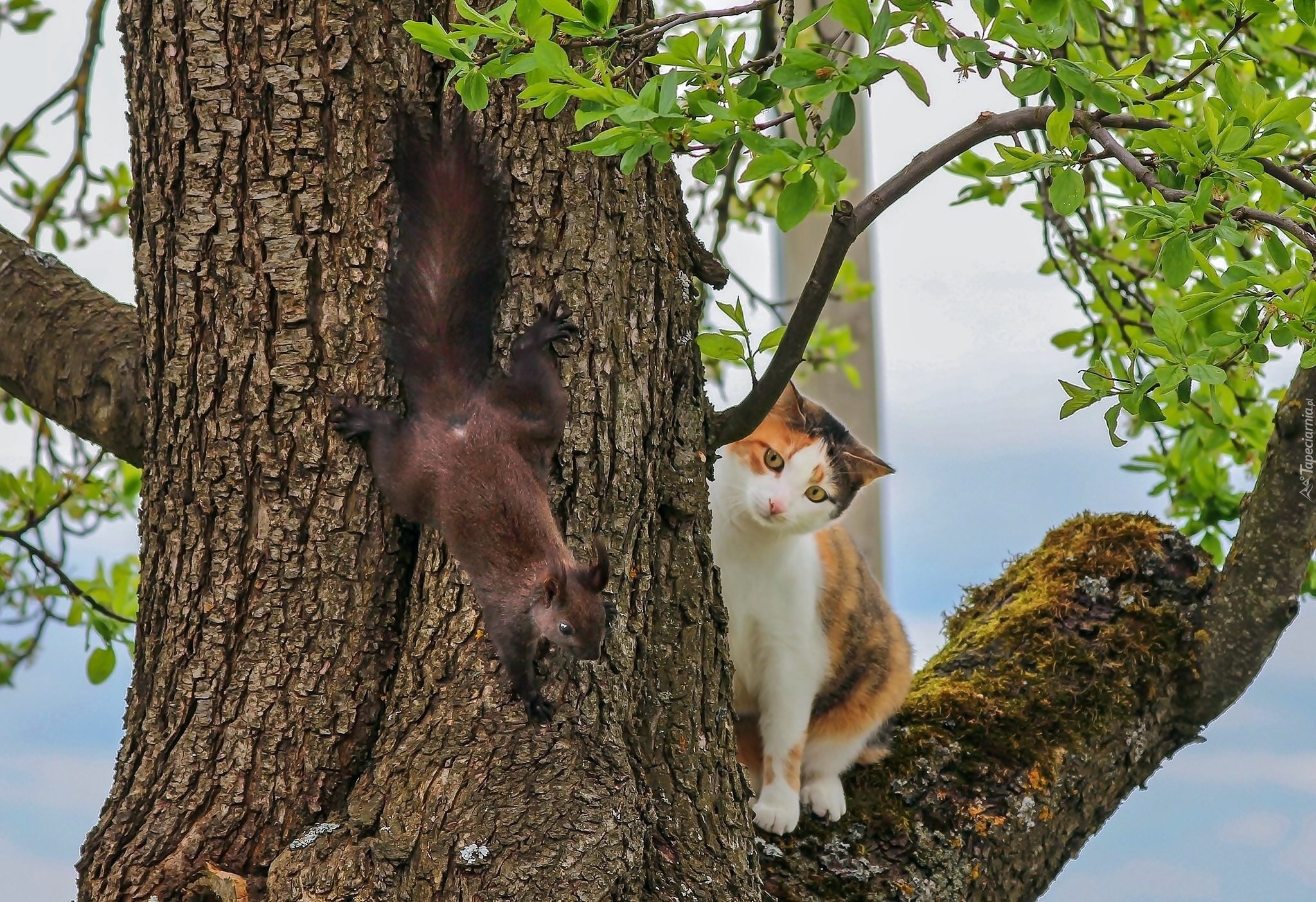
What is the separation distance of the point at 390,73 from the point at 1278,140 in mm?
1180

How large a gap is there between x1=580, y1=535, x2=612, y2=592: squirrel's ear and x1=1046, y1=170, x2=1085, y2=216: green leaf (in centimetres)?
68

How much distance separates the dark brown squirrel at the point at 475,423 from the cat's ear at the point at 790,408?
99cm

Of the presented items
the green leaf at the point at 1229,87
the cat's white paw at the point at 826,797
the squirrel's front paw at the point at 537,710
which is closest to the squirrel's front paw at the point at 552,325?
the squirrel's front paw at the point at 537,710

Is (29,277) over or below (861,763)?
over

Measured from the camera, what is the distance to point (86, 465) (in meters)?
3.40

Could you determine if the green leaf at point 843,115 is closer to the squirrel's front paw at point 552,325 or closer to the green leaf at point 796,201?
the green leaf at point 796,201

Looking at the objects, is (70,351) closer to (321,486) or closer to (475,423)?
(321,486)

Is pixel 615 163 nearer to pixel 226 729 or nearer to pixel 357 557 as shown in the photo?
pixel 357 557

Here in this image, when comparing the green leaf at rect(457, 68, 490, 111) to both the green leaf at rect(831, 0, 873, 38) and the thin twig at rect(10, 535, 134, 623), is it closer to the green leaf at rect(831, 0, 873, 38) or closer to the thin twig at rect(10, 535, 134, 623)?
the green leaf at rect(831, 0, 873, 38)

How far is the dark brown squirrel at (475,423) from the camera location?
160cm

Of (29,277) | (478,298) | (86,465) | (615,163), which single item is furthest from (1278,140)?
(86,465)

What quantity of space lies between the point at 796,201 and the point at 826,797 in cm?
145

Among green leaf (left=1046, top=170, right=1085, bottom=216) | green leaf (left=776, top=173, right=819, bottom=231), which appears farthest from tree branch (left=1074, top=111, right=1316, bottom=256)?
green leaf (left=776, top=173, right=819, bottom=231)

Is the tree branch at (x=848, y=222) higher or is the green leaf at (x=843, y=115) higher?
the tree branch at (x=848, y=222)
